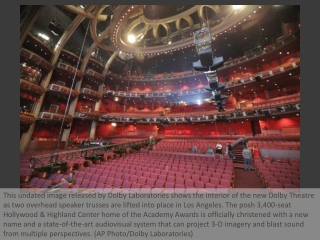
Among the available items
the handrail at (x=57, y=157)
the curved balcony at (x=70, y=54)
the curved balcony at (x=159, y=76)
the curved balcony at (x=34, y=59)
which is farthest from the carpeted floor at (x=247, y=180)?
the curved balcony at (x=70, y=54)

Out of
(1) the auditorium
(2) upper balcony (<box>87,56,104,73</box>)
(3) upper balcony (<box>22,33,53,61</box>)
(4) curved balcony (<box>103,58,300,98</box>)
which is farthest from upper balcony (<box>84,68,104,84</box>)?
(3) upper balcony (<box>22,33,53,61</box>)

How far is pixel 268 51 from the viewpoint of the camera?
14367 mm

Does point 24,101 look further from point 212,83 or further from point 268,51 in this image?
point 268,51

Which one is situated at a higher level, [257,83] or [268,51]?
[268,51]

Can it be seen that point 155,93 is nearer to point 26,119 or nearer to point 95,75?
point 95,75

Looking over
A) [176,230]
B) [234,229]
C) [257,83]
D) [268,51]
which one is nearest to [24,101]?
[176,230]

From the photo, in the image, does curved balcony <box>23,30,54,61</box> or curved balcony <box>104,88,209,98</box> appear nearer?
curved balcony <box>23,30,54,61</box>

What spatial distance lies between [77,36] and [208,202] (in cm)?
2104

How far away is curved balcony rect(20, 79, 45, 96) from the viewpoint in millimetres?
10806

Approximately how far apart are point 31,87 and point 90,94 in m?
6.10

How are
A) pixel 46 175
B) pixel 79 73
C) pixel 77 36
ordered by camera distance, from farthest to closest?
pixel 77 36, pixel 79 73, pixel 46 175

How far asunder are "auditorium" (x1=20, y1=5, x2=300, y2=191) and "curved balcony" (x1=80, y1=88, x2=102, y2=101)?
11 cm

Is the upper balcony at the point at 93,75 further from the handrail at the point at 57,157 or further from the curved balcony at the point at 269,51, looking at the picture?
the curved balcony at the point at 269,51

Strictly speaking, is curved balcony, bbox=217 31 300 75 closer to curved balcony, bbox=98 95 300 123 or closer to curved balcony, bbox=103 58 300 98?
curved balcony, bbox=103 58 300 98
